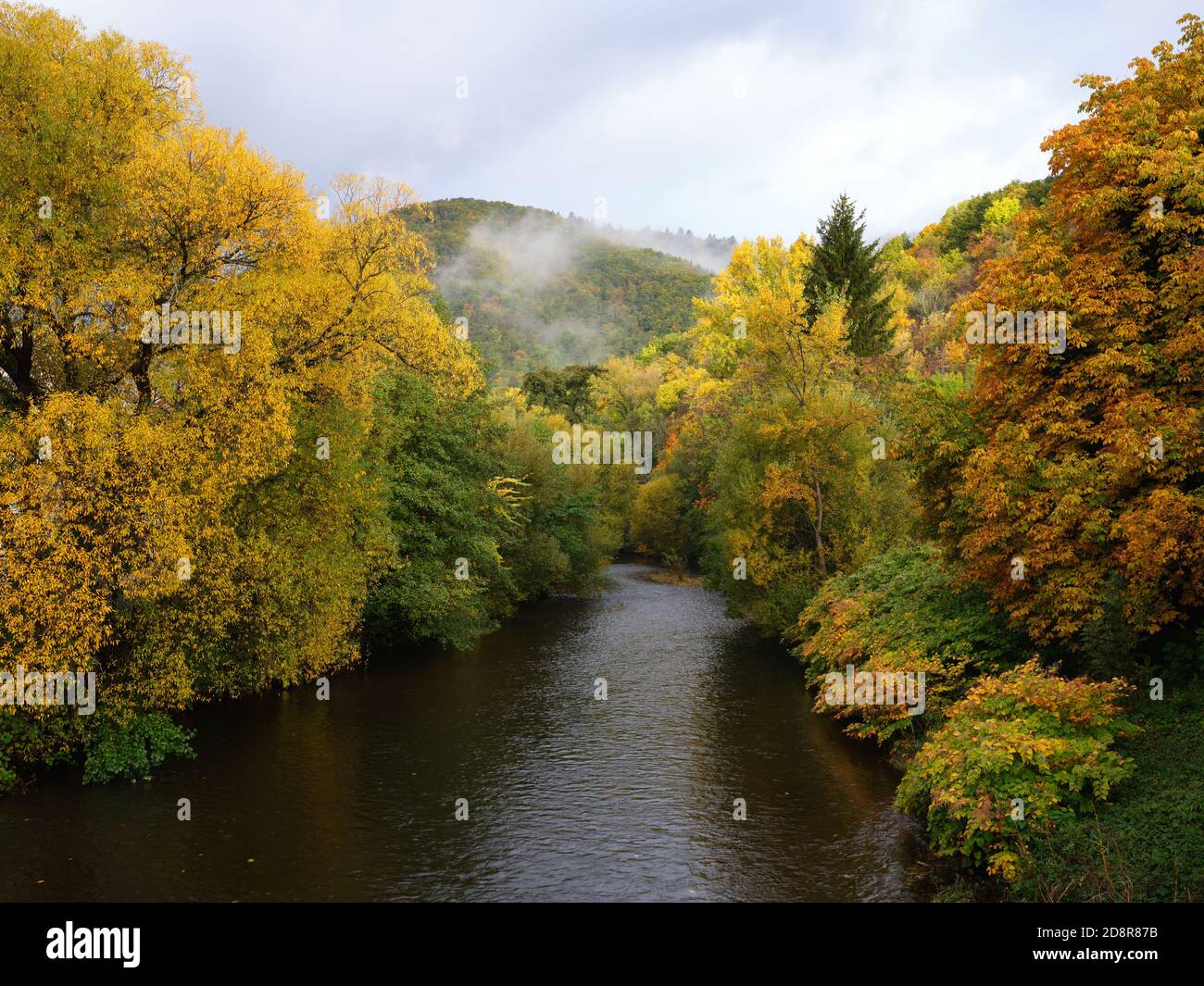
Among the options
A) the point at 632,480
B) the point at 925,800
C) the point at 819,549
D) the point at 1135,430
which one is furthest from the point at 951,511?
the point at 632,480

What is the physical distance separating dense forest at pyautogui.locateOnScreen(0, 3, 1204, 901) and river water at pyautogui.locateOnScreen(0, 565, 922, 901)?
59.8 inches

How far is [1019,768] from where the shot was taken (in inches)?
517

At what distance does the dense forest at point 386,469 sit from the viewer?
13.5m

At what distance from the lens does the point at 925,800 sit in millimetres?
15547

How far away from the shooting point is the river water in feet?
46.5

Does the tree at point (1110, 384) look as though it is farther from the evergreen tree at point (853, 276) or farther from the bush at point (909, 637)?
the evergreen tree at point (853, 276)
